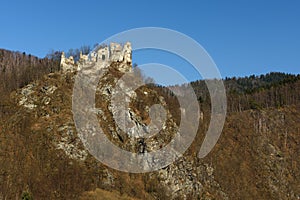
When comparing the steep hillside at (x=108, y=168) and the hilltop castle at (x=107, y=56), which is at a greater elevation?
the hilltop castle at (x=107, y=56)

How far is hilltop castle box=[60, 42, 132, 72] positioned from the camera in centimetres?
11181

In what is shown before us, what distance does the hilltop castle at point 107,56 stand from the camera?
111812 mm

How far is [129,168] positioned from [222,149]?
103ft

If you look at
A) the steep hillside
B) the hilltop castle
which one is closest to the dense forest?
the hilltop castle

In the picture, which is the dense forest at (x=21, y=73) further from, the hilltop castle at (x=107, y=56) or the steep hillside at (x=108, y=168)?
the steep hillside at (x=108, y=168)

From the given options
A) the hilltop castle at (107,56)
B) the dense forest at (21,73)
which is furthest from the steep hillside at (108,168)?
the dense forest at (21,73)

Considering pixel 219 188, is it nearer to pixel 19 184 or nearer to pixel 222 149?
pixel 222 149

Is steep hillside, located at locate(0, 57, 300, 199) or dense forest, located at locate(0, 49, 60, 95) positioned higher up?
dense forest, located at locate(0, 49, 60, 95)

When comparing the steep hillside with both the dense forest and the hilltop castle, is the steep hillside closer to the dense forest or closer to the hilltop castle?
the hilltop castle

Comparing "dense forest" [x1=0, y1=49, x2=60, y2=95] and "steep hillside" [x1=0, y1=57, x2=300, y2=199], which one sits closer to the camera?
"steep hillside" [x1=0, y1=57, x2=300, y2=199]

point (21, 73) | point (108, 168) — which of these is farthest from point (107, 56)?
point (108, 168)

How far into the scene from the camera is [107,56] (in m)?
117

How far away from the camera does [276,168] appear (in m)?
105

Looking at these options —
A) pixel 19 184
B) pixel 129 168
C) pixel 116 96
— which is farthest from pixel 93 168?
pixel 116 96
